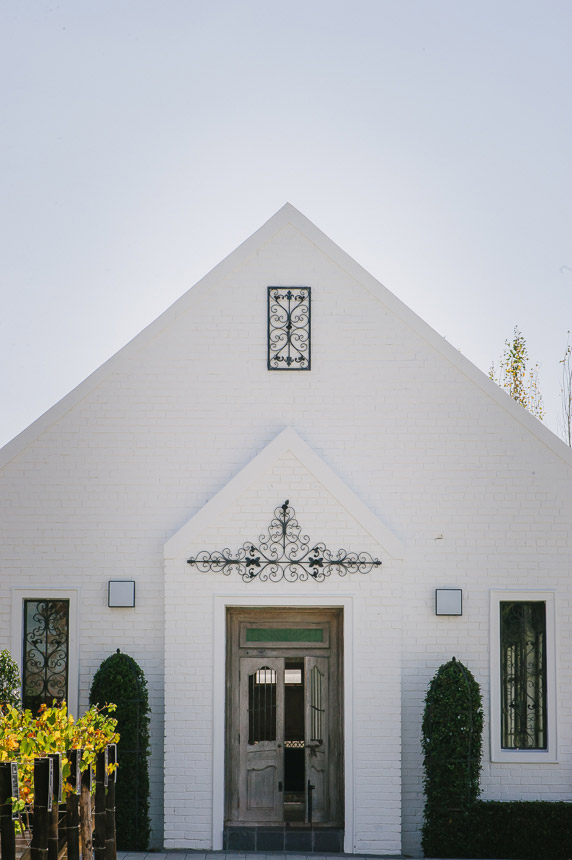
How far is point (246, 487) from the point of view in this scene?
1251cm

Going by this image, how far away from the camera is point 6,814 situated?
263 inches

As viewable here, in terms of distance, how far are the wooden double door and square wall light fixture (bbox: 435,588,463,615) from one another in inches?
50.4

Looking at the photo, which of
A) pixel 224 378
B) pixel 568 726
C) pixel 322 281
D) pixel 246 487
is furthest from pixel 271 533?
pixel 568 726

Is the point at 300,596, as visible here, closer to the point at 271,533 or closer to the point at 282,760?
the point at 271,533

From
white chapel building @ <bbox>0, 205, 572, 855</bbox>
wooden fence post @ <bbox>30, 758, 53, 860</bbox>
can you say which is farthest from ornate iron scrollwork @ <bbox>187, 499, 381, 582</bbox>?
wooden fence post @ <bbox>30, 758, 53, 860</bbox>

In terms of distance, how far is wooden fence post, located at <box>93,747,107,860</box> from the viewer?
8.23 metres

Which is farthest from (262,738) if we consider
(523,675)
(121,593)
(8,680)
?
(523,675)

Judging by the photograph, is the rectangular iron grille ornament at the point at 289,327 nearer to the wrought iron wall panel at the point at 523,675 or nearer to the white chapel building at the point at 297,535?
the white chapel building at the point at 297,535

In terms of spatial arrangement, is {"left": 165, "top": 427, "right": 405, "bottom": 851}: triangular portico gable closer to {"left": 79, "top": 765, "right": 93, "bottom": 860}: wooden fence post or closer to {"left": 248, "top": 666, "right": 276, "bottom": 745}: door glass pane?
{"left": 248, "top": 666, "right": 276, "bottom": 745}: door glass pane

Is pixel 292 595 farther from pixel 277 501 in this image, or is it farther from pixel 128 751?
pixel 128 751

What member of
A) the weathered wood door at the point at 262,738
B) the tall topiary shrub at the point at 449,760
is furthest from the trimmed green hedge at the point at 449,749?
the weathered wood door at the point at 262,738

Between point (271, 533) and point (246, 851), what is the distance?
3742 millimetres

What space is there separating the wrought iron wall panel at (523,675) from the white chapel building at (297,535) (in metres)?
0.03

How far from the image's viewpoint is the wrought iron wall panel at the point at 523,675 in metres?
12.9
